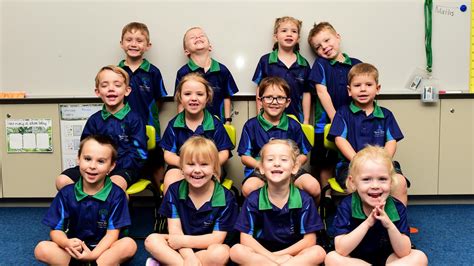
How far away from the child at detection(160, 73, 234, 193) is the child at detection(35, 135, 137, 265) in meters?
0.53

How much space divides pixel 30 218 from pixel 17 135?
62cm

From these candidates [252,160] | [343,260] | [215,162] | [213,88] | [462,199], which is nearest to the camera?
[343,260]

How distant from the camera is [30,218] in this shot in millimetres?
4090

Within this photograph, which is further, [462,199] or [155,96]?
[462,199]

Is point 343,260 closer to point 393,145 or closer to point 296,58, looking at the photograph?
point 393,145

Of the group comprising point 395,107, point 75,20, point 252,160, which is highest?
point 75,20

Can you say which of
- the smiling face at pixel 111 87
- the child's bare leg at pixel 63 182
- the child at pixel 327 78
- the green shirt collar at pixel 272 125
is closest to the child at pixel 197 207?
the green shirt collar at pixel 272 125

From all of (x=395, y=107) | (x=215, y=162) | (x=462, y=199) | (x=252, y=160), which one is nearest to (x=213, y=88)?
(x=252, y=160)

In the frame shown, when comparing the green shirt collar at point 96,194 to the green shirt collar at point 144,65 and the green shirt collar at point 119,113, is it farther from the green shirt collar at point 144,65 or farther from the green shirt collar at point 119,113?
the green shirt collar at point 144,65

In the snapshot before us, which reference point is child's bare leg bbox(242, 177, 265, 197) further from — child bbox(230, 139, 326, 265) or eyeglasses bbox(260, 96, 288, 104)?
eyeglasses bbox(260, 96, 288, 104)

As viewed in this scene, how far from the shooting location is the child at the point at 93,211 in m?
2.88

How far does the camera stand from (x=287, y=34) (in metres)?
3.90

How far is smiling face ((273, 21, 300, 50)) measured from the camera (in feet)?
12.8

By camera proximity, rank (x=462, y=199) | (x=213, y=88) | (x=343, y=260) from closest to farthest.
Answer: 1. (x=343, y=260)
2. (x=213, y=88)
3. (x=462, y=199)
